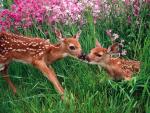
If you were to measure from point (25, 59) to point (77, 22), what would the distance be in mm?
1258

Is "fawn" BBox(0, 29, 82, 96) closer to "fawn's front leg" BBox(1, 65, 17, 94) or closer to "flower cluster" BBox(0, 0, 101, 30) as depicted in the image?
"fawn's front leg" BBox(1, 65, 17, 94)

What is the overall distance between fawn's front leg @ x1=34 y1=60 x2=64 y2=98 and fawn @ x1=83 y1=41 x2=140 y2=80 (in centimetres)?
48

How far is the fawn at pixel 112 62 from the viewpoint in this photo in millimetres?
6414

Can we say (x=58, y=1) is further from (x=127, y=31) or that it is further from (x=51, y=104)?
(x=51, y=104)

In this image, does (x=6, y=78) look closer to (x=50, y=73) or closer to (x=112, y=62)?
(x=50, y=73)

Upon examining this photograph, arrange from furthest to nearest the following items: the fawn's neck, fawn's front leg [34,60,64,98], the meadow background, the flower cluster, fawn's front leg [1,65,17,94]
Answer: the flower cluster
fawn's front leg [1,65,17,94]
the fawn's neck
fawn's front leg [34,60,64,98]
the meadow background

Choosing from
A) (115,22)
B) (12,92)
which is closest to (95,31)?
(115,22)

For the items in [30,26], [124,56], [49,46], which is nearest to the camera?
[49,46]

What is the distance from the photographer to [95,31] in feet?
23.8

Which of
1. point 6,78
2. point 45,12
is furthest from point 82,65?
point 45,12

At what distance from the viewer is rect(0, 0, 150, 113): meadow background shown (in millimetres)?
5762

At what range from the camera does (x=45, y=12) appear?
7598mm

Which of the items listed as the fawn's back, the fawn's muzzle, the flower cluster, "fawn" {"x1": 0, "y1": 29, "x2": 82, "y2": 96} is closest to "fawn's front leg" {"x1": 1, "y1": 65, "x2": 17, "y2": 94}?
"fawn" {"x1": 0, "y1": 29, "x2": 82, "y2": 96}

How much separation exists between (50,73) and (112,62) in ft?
2.75
